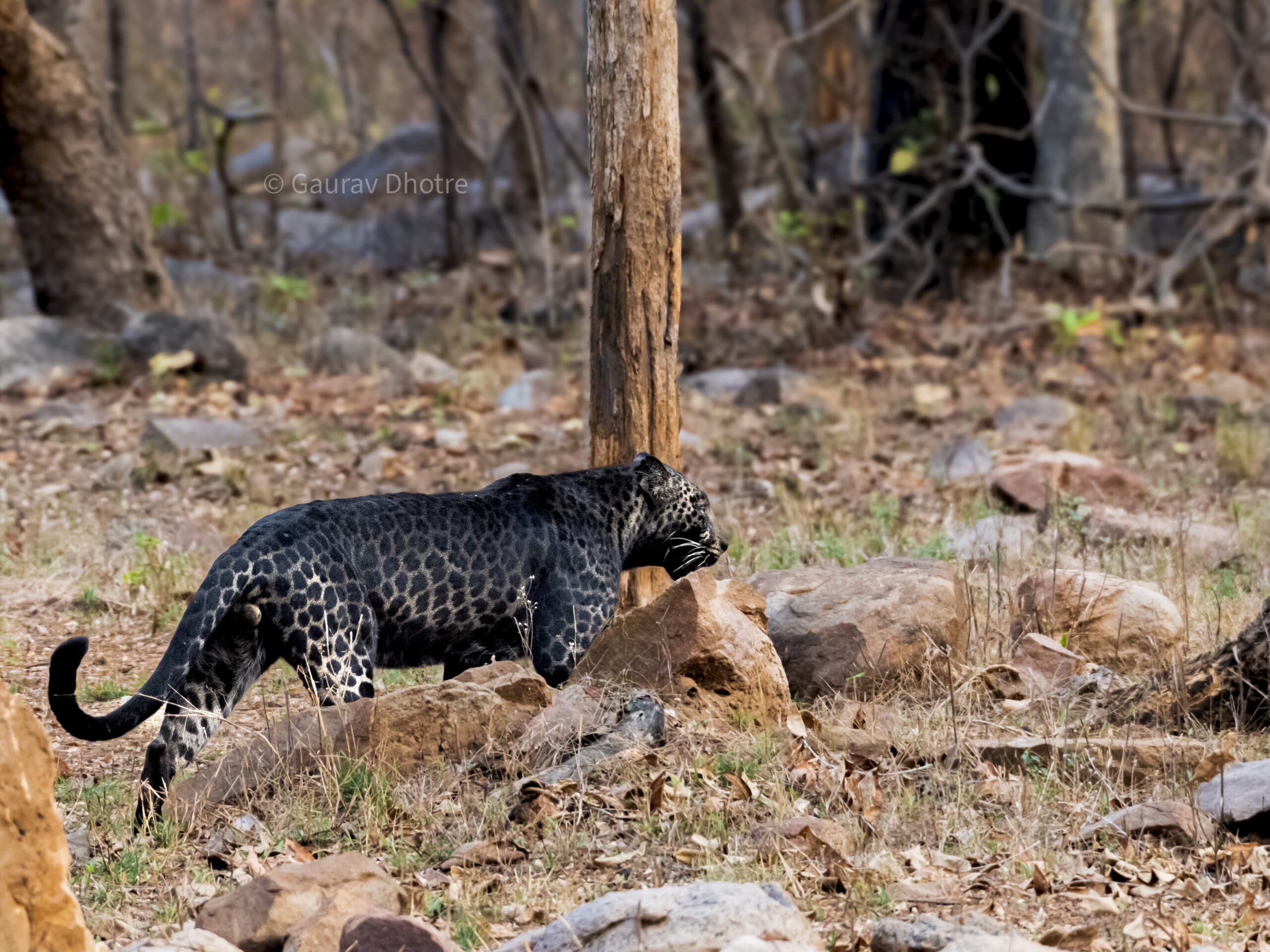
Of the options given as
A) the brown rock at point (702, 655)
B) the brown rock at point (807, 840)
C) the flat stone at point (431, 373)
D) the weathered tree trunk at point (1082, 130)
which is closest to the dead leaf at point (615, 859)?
the brown rock at point (807, 840)

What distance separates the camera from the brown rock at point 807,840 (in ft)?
14.1

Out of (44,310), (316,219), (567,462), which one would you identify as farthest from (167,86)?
(567,462)

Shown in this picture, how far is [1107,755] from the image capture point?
15.9ft

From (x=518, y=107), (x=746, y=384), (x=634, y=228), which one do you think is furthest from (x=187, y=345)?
(x=634, y=228)

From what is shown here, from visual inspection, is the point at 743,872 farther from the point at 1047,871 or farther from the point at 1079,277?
the point at 1079,277

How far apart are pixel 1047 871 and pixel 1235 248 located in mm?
14332

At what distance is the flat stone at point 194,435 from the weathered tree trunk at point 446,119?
23.6 ft

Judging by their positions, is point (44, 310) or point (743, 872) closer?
point (743, 872)

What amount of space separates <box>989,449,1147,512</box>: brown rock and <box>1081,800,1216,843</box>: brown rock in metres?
4.27

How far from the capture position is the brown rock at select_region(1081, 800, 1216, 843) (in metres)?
4.38

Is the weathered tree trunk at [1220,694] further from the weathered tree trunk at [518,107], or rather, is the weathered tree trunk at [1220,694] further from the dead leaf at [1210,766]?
the weathered tree trunk at [518,107]

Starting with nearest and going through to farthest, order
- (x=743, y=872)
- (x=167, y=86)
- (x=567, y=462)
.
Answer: (x=743, y=872) → (x=567, y=462) → (x=167, y=86)

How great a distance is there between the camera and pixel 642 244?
636 centimetres

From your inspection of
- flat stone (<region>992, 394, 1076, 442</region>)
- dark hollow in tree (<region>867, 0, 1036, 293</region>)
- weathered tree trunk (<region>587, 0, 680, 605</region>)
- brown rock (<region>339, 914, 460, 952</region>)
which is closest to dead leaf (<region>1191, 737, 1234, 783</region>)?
brown rock (<region>339, 914, 460, 952</region>)
